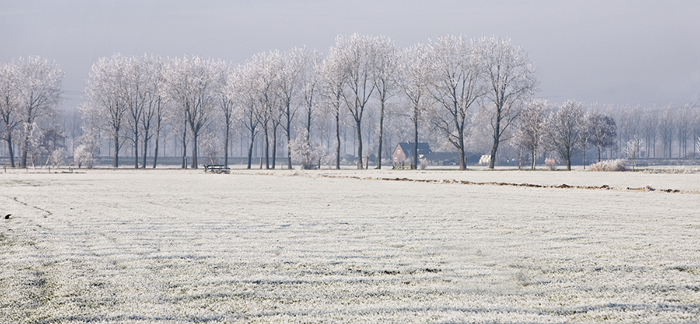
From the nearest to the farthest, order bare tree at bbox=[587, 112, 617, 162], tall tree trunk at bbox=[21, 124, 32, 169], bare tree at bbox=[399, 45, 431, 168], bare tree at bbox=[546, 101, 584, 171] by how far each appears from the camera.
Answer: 1. bare tree at bbox=[399, 45, 431, 168]
2. bare tree at bbox=[546, 101, 584, 171]
3. tall tree trunk at bbox=[21, 124, 32, 169]
4. bare tree at bbox=[587, 112, 617, 162]

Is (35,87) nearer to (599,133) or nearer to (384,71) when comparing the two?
(384,71)

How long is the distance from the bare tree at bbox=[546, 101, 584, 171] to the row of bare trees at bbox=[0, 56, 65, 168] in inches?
2064

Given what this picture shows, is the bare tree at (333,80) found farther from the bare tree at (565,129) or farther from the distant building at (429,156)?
the distant building at (429,156)

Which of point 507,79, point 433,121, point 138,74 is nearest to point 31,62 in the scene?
point 138,74

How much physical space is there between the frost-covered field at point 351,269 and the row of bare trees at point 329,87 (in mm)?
40058

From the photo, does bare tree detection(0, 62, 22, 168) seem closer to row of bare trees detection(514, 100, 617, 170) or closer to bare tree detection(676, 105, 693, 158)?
row of bare trees detection(514, 100, 617, 170)

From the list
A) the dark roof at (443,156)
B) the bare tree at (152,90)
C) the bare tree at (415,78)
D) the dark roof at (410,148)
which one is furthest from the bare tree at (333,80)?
the dark roof at (410,148)

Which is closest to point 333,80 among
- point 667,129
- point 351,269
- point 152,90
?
point 152,90

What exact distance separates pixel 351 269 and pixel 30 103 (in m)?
63.5

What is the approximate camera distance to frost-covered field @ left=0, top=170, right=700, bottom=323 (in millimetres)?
3529

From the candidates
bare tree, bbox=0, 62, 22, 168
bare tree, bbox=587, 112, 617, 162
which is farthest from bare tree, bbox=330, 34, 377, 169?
bare tree, bbox=0, 62, 22, 168

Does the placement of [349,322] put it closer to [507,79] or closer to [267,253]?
[267,253]

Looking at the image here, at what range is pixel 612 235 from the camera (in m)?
6.90

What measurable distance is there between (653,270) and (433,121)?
4476 centimetres
